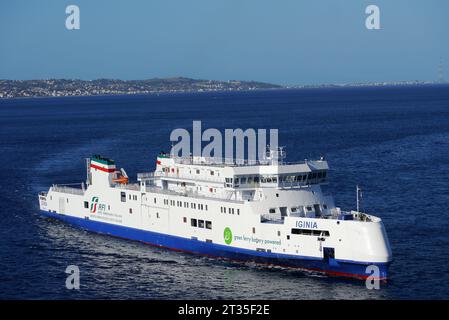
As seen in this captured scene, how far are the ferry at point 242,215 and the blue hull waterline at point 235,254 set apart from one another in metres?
0.07

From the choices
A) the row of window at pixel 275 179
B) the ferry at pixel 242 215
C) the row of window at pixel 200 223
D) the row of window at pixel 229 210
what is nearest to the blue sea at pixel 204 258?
the ferry at pixel 242 215

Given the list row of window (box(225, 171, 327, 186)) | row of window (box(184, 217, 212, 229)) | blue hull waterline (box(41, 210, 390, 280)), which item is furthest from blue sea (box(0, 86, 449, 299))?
row of window (box(225, 171, 327, 186))

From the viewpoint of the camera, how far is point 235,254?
1966 inches

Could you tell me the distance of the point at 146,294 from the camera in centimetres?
4347

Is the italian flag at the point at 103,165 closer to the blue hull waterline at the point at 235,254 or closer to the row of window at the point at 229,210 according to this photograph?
the blue hull waterline at the point at 235,254

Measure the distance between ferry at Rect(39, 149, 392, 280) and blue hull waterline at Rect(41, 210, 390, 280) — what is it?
0.23 feet

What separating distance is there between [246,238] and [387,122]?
111 m

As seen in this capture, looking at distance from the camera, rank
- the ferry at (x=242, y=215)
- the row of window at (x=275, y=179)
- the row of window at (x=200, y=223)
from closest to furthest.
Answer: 1. the ferry at (x=242, y=215)
2. the row of window at (x=275, y=179)
3. the row of window at (x=200, y=223)

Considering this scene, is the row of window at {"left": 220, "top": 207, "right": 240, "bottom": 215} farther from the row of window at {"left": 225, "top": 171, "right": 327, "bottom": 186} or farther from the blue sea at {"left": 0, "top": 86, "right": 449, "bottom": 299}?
the blue sea at {"left": 0, "top": 86, "right": 449, "bottom": 299}

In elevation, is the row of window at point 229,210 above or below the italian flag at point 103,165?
below

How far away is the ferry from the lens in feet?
148

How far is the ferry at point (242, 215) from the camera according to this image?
45.2 meters

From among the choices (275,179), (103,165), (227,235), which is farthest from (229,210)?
(103,165)
